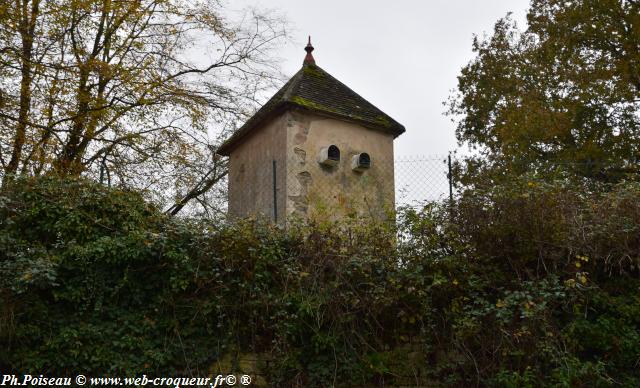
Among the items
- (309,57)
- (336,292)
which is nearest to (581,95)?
(309,57)

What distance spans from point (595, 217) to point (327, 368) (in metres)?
3.62

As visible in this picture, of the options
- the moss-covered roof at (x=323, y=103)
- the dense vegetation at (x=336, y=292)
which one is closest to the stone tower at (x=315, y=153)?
the moss-covered roof at (x=323, y=103)

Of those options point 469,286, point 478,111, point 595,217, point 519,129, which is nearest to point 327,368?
point 469,286

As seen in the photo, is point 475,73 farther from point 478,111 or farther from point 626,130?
point 626,130

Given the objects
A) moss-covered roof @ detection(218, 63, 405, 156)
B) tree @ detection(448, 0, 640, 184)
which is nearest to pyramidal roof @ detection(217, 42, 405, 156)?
moss-covered roof @ detection(218, 63, 405, 156)

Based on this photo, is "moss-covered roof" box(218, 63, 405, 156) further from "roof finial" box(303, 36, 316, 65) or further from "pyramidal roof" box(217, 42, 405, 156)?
"roof finial" box(303, 36, 316, 65)

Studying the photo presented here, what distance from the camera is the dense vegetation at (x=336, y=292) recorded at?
21.1 ft

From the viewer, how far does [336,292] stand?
271 inches

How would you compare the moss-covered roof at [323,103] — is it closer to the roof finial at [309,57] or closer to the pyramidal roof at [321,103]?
the pyramidal roof at [321,103]

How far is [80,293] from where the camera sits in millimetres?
6746

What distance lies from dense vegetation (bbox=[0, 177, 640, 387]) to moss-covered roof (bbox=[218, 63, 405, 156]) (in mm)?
4505

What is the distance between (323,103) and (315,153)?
1134mm

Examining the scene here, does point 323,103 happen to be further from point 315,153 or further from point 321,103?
point 315,153

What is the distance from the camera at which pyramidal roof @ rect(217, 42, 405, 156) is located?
37.6ft
